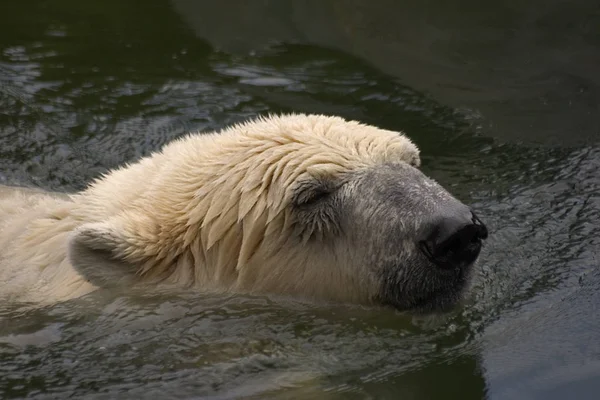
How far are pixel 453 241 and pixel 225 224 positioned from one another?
1159mm

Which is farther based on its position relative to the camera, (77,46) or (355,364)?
(77,46)

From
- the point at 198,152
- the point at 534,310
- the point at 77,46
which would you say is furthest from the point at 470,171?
the point at 77,46

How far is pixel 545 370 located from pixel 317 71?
15.4 feet

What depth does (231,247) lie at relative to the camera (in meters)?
4.92

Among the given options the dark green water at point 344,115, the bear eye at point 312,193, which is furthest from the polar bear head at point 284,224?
the dark green water at point 344,115

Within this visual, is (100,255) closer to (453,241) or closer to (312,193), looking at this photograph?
(312,193)

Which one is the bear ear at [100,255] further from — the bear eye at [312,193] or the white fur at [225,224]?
A: the bear eye at [312,193]

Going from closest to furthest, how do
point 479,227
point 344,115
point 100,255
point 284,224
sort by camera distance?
point 479,227
point 100,255
point 284,224
point 344,115

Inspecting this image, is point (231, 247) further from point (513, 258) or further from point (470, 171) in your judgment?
point (470, 171)

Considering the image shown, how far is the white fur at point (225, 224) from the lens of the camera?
4.81m

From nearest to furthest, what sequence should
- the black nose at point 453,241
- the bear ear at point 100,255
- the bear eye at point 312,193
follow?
the black nose at point 453,241
the bear ear at point 100,255
the bear eye at point 312,193

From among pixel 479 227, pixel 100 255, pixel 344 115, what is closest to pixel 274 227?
pixel 100 255

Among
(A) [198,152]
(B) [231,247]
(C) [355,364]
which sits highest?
(A) [198,152]

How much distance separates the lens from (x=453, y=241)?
441 cm
